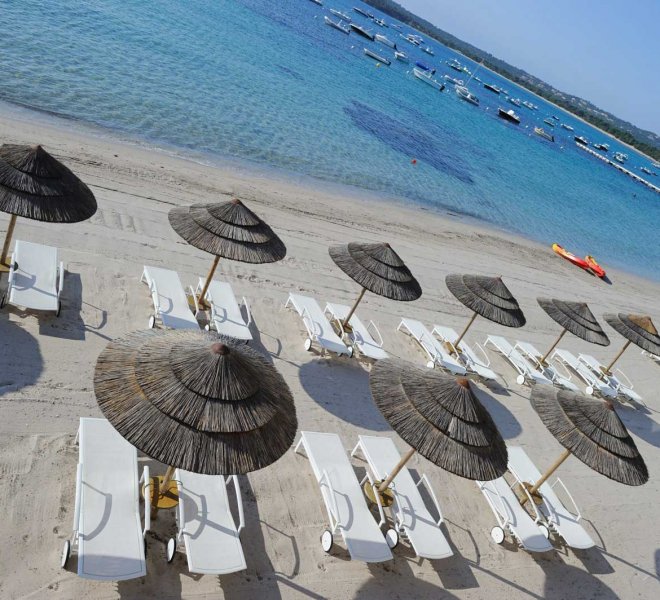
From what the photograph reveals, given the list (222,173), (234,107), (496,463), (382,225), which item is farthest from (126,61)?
(496,463)

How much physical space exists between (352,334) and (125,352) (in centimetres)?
572

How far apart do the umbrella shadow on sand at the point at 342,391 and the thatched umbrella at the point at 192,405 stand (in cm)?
329

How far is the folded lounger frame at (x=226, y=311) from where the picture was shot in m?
8.34

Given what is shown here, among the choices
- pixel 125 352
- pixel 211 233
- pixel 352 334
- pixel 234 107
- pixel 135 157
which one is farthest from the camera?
pixel 234 107

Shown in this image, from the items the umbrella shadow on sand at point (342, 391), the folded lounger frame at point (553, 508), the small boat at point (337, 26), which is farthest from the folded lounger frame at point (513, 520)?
the small boat at point (337, 26)

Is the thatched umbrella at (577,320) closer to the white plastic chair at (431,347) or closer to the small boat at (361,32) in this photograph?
the white plastic chair at (431,347)

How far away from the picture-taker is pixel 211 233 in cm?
773

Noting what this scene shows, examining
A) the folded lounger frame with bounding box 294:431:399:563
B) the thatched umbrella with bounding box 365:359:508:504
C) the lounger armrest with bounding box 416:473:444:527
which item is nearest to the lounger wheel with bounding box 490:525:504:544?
the lounger armrest with bounding box 416:473:444:527

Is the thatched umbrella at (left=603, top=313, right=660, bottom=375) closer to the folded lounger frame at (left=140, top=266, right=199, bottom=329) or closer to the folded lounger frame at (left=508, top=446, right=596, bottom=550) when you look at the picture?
the folded lounger frame at (left=508, top=446, right=596, bottom=550)

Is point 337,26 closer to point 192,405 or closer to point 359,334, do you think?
point 359,334

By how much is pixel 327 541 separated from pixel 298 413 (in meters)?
2.18

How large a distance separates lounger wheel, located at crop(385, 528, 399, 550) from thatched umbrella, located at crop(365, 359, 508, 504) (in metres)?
1.15

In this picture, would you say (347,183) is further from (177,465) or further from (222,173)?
(177,465)

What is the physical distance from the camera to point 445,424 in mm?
5766
